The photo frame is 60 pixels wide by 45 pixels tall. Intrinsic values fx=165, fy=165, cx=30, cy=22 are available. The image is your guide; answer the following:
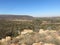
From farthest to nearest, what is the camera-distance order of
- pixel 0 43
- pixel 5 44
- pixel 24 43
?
pixel 0 43, pixel 5 44, pixel 24 43

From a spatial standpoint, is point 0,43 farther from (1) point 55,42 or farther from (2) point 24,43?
(1) point 55,42

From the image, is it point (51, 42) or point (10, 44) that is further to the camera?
point (10, 44)

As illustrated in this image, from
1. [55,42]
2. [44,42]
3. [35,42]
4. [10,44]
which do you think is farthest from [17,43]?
[55,42]

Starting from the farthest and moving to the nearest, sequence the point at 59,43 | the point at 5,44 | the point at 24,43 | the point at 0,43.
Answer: the point at 0,43, the point at 5,44, the point at 24,43, the point at 59,43

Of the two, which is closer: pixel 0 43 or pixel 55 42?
pixel 55 42

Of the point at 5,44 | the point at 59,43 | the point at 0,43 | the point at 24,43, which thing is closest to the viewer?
the point at 59,43

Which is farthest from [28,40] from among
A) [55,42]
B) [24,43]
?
[55,42]

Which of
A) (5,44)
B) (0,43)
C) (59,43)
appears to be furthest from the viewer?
(0,43)

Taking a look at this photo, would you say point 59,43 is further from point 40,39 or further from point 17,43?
point 17,43
